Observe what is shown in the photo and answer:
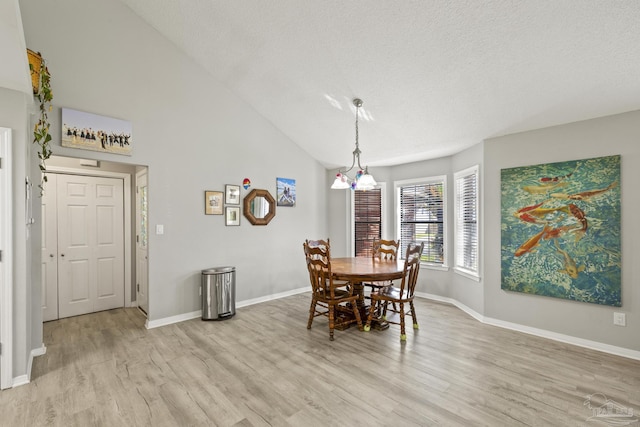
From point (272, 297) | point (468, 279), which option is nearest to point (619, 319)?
point (468, 279)

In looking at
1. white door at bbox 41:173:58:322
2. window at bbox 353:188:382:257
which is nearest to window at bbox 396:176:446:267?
window at bbox 353:188:382:257

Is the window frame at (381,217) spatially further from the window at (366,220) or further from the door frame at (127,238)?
the door frame at (127,238)

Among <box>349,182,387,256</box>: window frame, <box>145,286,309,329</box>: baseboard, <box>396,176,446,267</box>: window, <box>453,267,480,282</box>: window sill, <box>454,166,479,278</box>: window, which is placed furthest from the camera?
<box>349,182,387,256</box>: window frame

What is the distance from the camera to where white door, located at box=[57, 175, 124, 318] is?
13.1ft

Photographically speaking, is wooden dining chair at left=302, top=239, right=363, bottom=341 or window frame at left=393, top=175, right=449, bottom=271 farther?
window frame at left=393, top=175, right=449, bottom=271

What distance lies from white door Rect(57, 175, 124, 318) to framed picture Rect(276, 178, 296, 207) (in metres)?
2.43

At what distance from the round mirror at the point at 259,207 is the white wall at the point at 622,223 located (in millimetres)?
3236

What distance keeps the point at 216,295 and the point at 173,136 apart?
222 centimetres

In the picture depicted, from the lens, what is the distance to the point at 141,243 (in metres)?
4.25

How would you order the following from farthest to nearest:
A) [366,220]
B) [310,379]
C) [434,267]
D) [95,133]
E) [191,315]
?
[366,220] → [434,267] → [191,315] → [95,133] → [310,379]

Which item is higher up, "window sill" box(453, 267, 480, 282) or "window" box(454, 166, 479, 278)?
"window" box(454, 166, 479, 278)

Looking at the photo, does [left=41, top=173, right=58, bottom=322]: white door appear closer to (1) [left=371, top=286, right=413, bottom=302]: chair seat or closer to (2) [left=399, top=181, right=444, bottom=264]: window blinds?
(1) [left=371, top=286, right=413, bottom=302]: chair seat

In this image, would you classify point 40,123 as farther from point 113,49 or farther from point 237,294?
point 237,294

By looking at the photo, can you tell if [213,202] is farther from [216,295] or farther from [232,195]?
[216,295]
